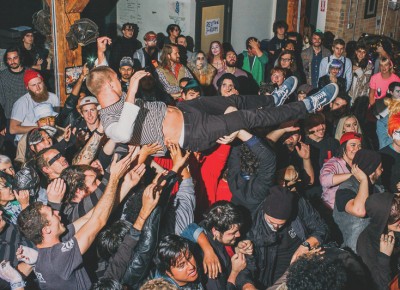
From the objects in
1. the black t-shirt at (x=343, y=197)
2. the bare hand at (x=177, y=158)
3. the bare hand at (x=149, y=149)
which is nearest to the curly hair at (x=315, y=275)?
the black t-shirt at (x=343, y=197)

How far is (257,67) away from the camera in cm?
874

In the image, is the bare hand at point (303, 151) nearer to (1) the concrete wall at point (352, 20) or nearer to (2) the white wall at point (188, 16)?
(2) the white wall at point (188, 16)

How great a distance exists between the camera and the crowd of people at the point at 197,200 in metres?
3.45

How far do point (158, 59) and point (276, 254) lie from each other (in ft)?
16.4

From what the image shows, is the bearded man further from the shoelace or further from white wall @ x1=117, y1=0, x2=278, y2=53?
white wall @ x1=117, y1=0, x2=278, y2=53

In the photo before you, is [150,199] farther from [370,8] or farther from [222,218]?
[370,8]

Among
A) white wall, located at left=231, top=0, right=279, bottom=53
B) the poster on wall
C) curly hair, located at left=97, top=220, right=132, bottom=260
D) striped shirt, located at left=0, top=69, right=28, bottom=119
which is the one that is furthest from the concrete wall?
curly hair, located at left=97, top=220, right=132, bottom=260

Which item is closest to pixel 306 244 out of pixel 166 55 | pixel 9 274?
pixel 9 274

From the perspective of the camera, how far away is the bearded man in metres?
6.24

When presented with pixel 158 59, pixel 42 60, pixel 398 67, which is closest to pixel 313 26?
pixel 398 67

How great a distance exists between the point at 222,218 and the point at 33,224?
4.27 feet

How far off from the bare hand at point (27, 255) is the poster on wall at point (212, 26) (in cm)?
728

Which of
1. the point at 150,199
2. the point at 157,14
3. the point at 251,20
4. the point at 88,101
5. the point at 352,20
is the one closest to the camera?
the point at 150,199

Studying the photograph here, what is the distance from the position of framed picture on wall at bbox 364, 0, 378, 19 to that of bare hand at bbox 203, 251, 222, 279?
10.2 metres
